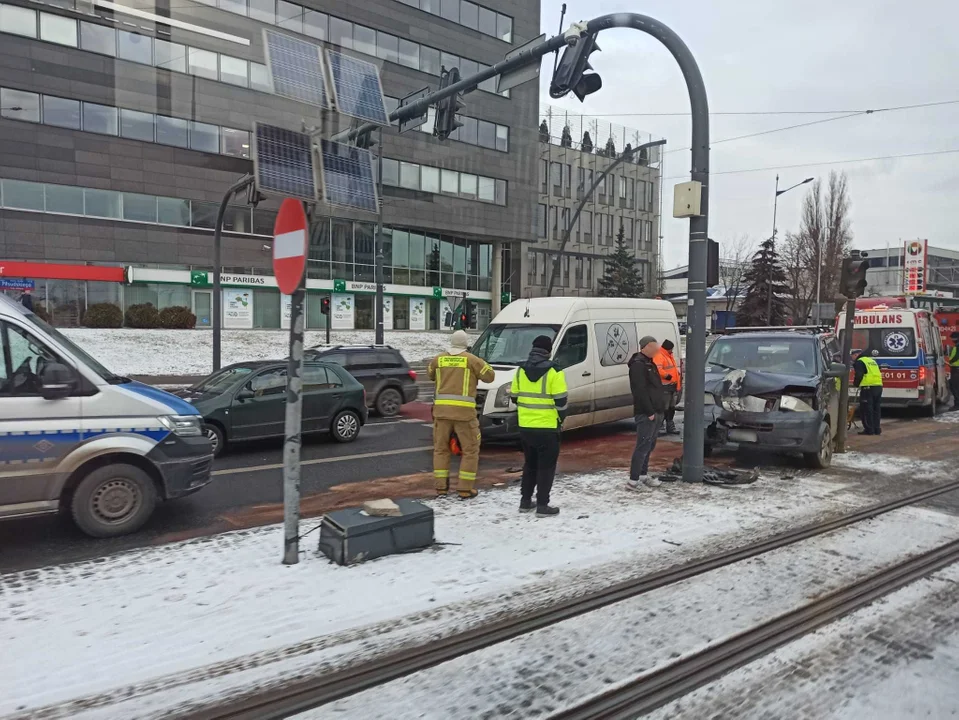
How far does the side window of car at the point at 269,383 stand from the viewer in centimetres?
1061

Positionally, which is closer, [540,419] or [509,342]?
[540,419]

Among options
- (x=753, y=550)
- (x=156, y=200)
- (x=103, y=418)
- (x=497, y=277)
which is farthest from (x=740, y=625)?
(x=497, y=277)

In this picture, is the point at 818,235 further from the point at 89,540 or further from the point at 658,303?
the point at 89,540

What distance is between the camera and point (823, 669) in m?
3.82

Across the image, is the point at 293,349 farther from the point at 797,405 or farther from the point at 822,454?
the point at 822,454

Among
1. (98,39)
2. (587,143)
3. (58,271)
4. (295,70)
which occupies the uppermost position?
(587,143)

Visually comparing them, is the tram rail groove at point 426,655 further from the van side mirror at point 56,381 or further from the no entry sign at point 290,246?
the van side mirror at point 56,381

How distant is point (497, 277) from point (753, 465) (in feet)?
140

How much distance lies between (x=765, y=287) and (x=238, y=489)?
48274mm

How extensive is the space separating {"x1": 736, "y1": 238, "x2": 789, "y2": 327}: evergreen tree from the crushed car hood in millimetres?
41255

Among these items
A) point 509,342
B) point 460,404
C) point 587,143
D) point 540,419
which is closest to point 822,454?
point 540,419

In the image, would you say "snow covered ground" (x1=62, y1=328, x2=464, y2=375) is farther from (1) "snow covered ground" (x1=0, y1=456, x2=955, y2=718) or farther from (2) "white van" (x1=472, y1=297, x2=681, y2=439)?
(1) "snow covered ground" (x1=0, y1=456, x2=955, y2=718)

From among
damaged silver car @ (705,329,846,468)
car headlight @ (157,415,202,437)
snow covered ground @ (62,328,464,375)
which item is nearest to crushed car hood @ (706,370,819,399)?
damaged silver car @ (705,329,846,468)

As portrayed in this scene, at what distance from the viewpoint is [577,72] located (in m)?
9.82
